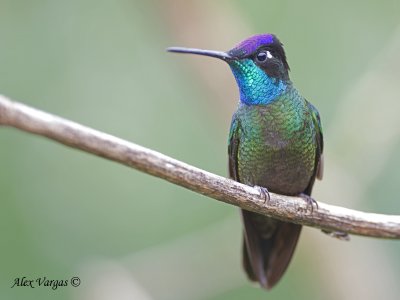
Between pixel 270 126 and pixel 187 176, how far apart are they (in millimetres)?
1148

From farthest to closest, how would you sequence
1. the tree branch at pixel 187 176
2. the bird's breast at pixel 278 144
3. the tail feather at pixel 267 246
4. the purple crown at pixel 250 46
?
the tail feather at pixel 267 246 → the bird's breast at pixel 278 144 → the purple crown at pixel 250 46 → the tree branch at pixel 187 176

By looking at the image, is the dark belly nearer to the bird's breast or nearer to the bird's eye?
the bird's breast

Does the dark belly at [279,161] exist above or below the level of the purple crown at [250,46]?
below

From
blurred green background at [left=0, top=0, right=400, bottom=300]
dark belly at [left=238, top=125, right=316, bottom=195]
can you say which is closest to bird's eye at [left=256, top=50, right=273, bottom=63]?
dark belly at [left=238, top=125, right=316, bottom=195]

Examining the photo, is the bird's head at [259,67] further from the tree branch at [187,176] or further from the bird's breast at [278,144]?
the tree branch at [187,176]

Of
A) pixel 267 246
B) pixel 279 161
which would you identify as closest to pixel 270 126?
pixel 279 161

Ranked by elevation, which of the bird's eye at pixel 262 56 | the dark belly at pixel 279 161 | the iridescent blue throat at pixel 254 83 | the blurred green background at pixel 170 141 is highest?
the bird's eye at pixel 262 56

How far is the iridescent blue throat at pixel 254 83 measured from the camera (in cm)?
375

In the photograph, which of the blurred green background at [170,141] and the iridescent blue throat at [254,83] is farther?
the blurred green background at [170,141]

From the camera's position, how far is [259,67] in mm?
3766

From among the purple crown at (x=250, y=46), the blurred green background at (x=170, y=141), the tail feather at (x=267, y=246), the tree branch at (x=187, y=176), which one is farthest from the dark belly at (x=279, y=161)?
the blurred green background at (x=170, y=141)

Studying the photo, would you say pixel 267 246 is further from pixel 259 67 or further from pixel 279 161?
pixel 259 67

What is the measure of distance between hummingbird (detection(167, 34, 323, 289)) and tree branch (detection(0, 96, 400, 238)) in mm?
182

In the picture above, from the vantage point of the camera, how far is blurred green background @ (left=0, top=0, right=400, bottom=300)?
5.61 m
